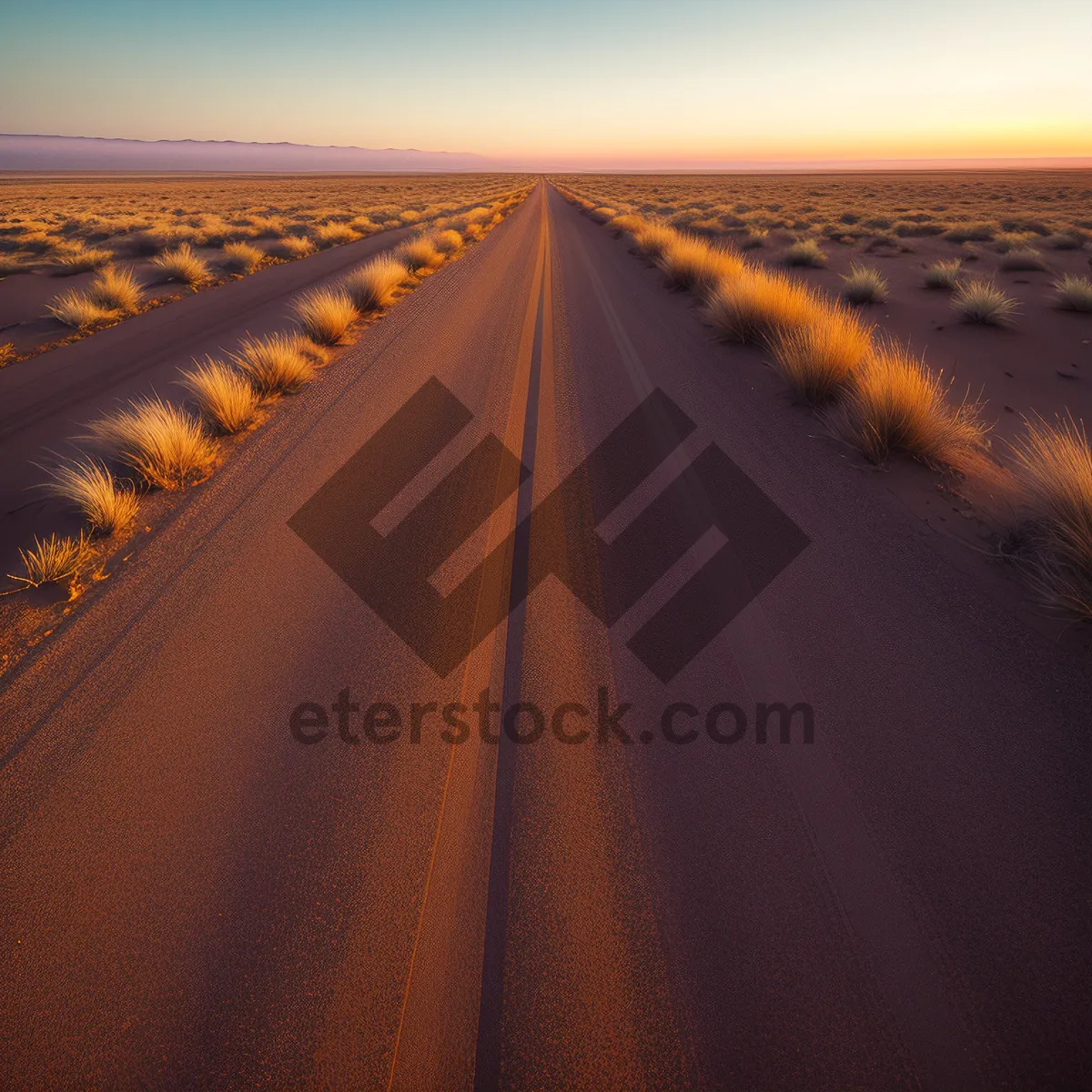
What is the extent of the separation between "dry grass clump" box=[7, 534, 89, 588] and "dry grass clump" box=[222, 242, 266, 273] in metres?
15.1

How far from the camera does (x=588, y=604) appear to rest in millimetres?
3260

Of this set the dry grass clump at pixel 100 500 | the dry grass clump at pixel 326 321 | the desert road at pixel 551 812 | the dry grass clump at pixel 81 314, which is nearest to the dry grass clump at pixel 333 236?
the dry grass clump at pixel 81 314

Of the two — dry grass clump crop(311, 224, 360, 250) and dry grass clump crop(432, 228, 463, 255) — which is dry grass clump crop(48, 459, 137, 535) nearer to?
dry grass clump crop(432, 228, 463, 255)

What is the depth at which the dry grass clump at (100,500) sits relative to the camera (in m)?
4.00

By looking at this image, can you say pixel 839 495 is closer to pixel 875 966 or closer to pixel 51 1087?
pixel 875 966

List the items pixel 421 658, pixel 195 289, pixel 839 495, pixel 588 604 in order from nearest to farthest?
1. pixel 421 658
2. pixel 588 604
3. pixel 839 495
4. pixel 195 289

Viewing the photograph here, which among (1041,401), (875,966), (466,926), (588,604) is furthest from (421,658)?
(1041,401)

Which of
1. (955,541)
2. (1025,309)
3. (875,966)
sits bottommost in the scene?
(875,966)

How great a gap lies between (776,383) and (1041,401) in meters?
2.83

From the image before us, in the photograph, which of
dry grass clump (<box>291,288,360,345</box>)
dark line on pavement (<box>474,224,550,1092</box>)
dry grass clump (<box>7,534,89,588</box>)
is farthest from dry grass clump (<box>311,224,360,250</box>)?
dark line on pavement (<box>474,224,550,1092</box>)

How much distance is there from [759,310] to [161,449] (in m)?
7.75

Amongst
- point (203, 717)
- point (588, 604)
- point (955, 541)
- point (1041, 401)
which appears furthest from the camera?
point (1041, 401)

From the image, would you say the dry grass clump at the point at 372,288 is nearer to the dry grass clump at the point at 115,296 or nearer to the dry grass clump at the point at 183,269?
the dry grass clump at the point at 115,296

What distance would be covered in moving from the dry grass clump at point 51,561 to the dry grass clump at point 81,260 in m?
15.2
